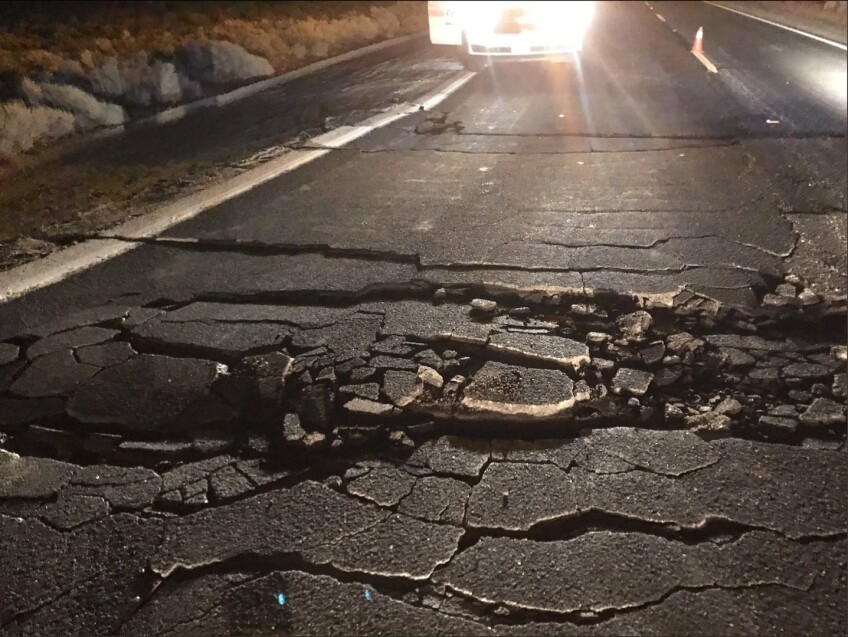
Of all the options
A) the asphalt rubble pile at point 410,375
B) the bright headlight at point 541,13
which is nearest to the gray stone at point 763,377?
the asphalt rubble pile at point 410,375

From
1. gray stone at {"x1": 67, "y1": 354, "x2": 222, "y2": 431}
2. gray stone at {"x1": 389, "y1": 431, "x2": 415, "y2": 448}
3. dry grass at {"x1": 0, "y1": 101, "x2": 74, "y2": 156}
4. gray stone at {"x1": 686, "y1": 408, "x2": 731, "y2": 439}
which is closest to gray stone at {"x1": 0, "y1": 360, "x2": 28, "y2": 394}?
gray stone at {"x1": 67, "y1": 354, "x2": 222, "y2": 431}

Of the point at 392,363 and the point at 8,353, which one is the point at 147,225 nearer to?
the point at 8,353

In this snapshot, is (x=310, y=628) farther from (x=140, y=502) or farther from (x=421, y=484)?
(x=140, y=502)

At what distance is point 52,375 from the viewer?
3879mm

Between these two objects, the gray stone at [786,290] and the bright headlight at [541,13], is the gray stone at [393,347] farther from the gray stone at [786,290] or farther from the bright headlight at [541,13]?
the bright headlight at [541,13]

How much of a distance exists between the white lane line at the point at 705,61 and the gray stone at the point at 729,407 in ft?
34.4

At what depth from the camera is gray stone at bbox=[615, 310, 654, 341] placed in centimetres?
393

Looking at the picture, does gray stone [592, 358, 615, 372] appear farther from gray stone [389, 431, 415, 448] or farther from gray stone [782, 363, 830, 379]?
gray stone [389, 431, 415, 448]

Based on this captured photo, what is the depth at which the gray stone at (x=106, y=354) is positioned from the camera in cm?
398

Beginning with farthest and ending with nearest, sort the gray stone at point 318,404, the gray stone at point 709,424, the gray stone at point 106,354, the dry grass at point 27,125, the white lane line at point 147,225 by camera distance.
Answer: the dry grass at point 27,125 < the white lane line at point 147,225 < the gray stone at point 106,354 < the gray stone at point 318,404 < the gray stone at point 709,424

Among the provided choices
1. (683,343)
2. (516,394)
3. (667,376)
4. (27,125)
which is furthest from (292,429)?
(27,125)

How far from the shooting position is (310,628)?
235 cm

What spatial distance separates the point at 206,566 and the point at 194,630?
29cm

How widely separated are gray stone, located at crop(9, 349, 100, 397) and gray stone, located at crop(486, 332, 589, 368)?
2570mm
